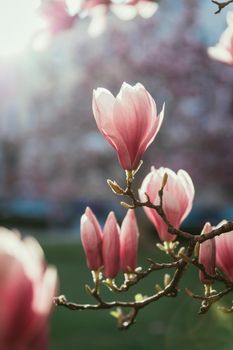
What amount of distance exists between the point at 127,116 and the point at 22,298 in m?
0.33

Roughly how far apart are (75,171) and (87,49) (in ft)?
6.19

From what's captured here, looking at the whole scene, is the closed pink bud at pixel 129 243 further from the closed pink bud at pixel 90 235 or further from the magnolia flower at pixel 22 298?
the magnolia flower at pixel 22 298

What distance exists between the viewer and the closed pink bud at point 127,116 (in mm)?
638

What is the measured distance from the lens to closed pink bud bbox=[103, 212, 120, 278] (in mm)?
698

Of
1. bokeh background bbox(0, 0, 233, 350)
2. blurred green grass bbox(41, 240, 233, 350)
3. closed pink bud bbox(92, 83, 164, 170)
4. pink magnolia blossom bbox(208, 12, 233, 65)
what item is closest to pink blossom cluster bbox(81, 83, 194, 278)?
closed pink bud bbox(92, 83, 164, 170)

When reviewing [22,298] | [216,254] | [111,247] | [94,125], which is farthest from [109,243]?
[94,125]

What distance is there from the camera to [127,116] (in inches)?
25.0

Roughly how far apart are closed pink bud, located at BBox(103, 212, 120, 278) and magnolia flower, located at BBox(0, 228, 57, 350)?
0.35 m

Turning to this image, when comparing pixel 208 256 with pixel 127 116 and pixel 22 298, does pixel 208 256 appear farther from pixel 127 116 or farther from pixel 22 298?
pixel 22 298

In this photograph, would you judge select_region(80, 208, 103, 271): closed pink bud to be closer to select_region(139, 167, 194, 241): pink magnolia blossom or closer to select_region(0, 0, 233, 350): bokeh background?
select_region(139, 167, 194, 241): pink magnolia blossom

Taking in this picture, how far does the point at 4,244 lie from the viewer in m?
0.33

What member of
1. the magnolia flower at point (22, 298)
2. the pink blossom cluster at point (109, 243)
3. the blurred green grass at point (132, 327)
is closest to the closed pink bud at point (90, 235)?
the pink blossom cluster at point (109, 243)

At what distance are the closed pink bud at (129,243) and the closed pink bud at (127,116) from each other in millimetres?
90

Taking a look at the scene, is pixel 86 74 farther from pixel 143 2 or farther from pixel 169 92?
pixel 143 2
